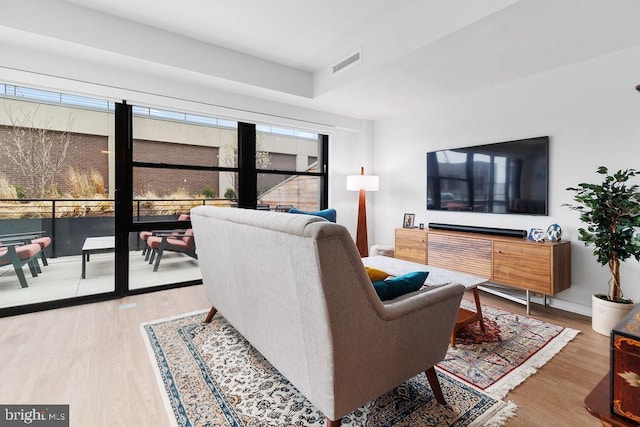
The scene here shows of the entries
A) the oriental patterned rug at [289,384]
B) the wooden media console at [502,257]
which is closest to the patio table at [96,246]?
the oriental patterned rug at [289,384]

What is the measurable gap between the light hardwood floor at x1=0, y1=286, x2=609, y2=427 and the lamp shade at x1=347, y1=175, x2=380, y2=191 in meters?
2.35

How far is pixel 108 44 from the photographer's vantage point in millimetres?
2578

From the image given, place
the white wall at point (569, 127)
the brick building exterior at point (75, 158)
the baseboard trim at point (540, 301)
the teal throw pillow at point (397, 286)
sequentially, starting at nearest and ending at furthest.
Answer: the teal throw pillow at point (397, 286) → the white wall at point (569, 127) → the brick building exterior at point (75, 158) → the baseboard trim at point (540, 301)

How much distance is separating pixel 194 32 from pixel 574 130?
3.58 metres

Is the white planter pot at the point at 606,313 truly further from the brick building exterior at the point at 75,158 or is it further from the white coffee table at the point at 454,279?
the brick building exterior at the point at 75,158

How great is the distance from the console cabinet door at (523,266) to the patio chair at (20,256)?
169 inches

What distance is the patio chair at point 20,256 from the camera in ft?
8.90

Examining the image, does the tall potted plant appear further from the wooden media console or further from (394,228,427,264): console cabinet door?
(394,228,427,264): console cabinet door

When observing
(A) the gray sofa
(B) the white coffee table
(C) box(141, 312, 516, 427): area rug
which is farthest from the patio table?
(B) the white coffee table

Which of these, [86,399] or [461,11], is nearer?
[86,399]

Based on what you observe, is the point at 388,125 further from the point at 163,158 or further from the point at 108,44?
the point at 108,44

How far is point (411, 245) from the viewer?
3.68 meters

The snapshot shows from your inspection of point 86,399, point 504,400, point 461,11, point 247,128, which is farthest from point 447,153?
point 86,399

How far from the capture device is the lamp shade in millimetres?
4340
